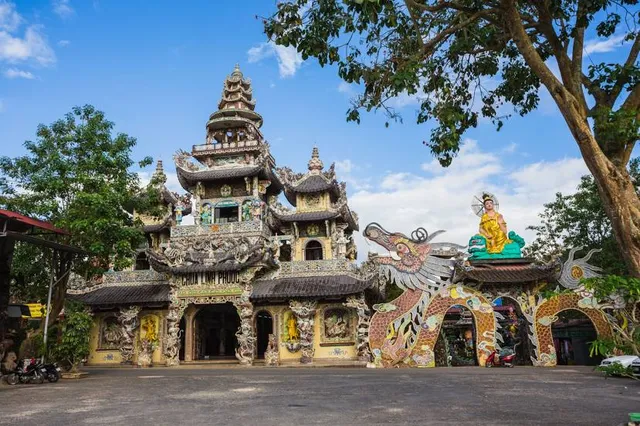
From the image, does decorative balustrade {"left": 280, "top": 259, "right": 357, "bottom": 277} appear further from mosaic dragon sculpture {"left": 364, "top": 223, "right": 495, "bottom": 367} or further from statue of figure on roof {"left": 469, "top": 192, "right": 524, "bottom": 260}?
statue of figure on roof {"left": 469, "top": 192, "right": 524, "bottom": 260}

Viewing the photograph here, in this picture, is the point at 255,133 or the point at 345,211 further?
the point at 255,133

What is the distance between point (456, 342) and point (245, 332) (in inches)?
449

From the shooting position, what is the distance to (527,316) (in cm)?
1952

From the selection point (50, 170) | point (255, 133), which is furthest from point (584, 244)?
point (50, 170)

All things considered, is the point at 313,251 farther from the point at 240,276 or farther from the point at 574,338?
the point at 574,338

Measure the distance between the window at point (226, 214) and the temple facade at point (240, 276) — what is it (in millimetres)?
64

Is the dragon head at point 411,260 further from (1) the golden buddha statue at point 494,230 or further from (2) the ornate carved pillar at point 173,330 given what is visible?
(2) the ornate carved pillar at point 173,330

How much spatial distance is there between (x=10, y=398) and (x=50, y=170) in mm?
8381

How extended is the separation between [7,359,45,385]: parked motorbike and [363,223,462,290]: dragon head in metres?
12.8

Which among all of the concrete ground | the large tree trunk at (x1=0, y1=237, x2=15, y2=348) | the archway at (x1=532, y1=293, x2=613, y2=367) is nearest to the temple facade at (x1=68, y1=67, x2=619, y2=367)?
the archway at (x1=532, y1=293, x2=613, y2=367)

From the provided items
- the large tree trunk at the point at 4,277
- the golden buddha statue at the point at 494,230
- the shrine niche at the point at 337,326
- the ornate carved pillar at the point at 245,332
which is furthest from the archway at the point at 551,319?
the large tree trunk at the point at 4,277

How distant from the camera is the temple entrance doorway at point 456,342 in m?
21.3

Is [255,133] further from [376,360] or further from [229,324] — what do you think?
[376,360]

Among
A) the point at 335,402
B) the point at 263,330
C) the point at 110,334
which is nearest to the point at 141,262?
the point at 110,334
